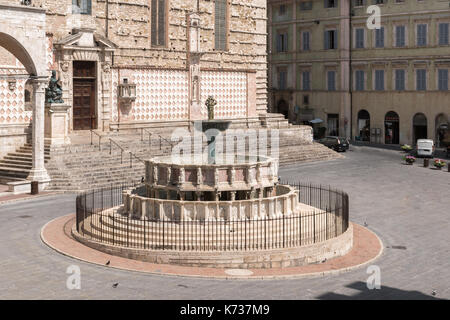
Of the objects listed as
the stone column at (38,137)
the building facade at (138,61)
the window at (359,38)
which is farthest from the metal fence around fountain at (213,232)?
the window at (359,38)

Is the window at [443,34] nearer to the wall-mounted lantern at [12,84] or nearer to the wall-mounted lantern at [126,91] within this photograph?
the wall-mounted lantern at [126,91]

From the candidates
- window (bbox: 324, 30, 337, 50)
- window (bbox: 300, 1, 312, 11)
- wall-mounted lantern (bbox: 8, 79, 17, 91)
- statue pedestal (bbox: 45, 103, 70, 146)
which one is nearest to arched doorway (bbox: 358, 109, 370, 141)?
window (bbox: 324, 30, 337, 50)

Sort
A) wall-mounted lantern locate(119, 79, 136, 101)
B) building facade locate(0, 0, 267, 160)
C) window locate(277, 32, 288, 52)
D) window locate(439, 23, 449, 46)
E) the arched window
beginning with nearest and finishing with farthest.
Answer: building facade locate(0, 0, 267, 160)
the arched window
wall-mounted lantern locate(119, 79, 136, 101)
window locate(439, 23, 449, 46)
window locate(277, 32, 288, 52)

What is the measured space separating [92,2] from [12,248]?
21.0 metres

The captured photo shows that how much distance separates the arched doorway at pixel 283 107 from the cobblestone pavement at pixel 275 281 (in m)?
33.7

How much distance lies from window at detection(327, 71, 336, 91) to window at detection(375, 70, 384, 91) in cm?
417

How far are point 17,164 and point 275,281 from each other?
1942 cm

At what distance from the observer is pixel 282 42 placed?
205 feet

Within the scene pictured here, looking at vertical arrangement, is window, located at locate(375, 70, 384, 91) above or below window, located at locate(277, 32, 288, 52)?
below

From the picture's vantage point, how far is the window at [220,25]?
Result: 44.0 meters

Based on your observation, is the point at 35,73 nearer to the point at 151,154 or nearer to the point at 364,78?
the point at 151,154

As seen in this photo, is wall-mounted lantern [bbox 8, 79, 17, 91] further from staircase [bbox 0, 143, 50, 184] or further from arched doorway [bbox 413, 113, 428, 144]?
arched doorway [bbox 413, 113, 428, 144]

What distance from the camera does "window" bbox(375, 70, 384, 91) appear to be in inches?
2178
